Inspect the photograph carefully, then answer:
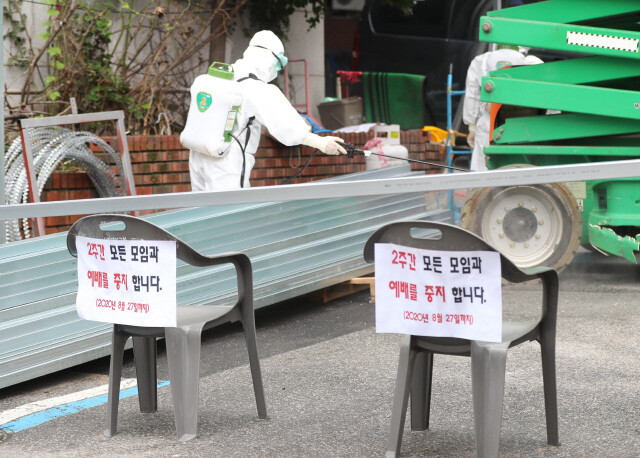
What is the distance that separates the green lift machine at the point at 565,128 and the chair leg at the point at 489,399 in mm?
3906

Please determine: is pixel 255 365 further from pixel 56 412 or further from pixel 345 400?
pixel 56 412

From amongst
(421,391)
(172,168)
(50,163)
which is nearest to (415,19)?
(172,168)

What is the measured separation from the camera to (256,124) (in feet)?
22.5

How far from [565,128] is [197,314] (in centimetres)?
412

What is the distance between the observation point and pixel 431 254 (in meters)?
3.54

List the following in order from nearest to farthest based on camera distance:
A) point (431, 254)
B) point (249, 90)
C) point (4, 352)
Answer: point (431, 254), point (4, 352), point (249, 90)

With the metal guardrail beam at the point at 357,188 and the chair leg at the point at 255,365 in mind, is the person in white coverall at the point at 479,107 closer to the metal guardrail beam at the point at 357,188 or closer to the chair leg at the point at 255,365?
the chair leg at the point at 255,365

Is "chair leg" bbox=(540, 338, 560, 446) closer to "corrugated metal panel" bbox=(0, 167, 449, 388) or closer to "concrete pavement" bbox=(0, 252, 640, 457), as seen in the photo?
"concrete pavement" bbox=(0, 252, 640, 457)

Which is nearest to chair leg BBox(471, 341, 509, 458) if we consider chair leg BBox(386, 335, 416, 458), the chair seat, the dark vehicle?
chair leg BBox(386, 335, 416, 458)

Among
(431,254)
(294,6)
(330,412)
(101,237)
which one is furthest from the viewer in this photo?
(294,6)

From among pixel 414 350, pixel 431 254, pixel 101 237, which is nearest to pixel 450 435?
pixel 414 350

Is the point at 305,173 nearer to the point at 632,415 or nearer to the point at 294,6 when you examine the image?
the point at 294,6

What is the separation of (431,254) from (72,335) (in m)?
2.46

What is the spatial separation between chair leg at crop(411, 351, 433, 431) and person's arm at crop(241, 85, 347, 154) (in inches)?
111
